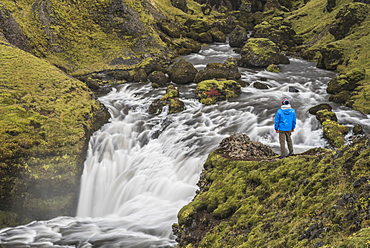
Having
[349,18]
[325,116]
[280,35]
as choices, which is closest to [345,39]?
Answer: [349,18]

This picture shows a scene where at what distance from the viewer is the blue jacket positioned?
11328 millimetres

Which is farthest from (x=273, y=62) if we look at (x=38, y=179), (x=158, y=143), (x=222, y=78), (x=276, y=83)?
(x=38, y=179)

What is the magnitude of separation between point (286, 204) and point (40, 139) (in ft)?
50.1

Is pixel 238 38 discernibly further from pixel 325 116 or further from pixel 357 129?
pixel 357 129

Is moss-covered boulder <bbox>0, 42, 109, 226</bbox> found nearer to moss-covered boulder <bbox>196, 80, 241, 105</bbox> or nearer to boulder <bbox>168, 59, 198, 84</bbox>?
moss-covered boulder <bbox>196, 80, 241, 105</bbox>

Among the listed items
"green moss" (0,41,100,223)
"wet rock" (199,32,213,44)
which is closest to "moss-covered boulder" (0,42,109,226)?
"green moss" (0,41,100,223)

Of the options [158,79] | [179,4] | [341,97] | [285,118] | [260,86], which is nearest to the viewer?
[285,118]

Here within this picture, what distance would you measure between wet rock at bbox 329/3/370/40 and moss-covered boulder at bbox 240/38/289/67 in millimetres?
10489

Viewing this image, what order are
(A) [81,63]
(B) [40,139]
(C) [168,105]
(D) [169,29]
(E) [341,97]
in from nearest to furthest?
(B) [40,139], (E) [341,97], (C) [168,105], (A) [81,63], (D) [169,29]

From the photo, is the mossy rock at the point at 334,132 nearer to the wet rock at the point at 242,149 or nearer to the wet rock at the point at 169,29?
the wet rock at the point at 242,149

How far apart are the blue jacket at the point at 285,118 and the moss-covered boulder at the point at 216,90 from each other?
55.4 feet

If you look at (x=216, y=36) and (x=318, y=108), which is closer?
(x=318, y=108)

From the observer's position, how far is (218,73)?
3366cm

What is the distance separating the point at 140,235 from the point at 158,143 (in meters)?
9.24
